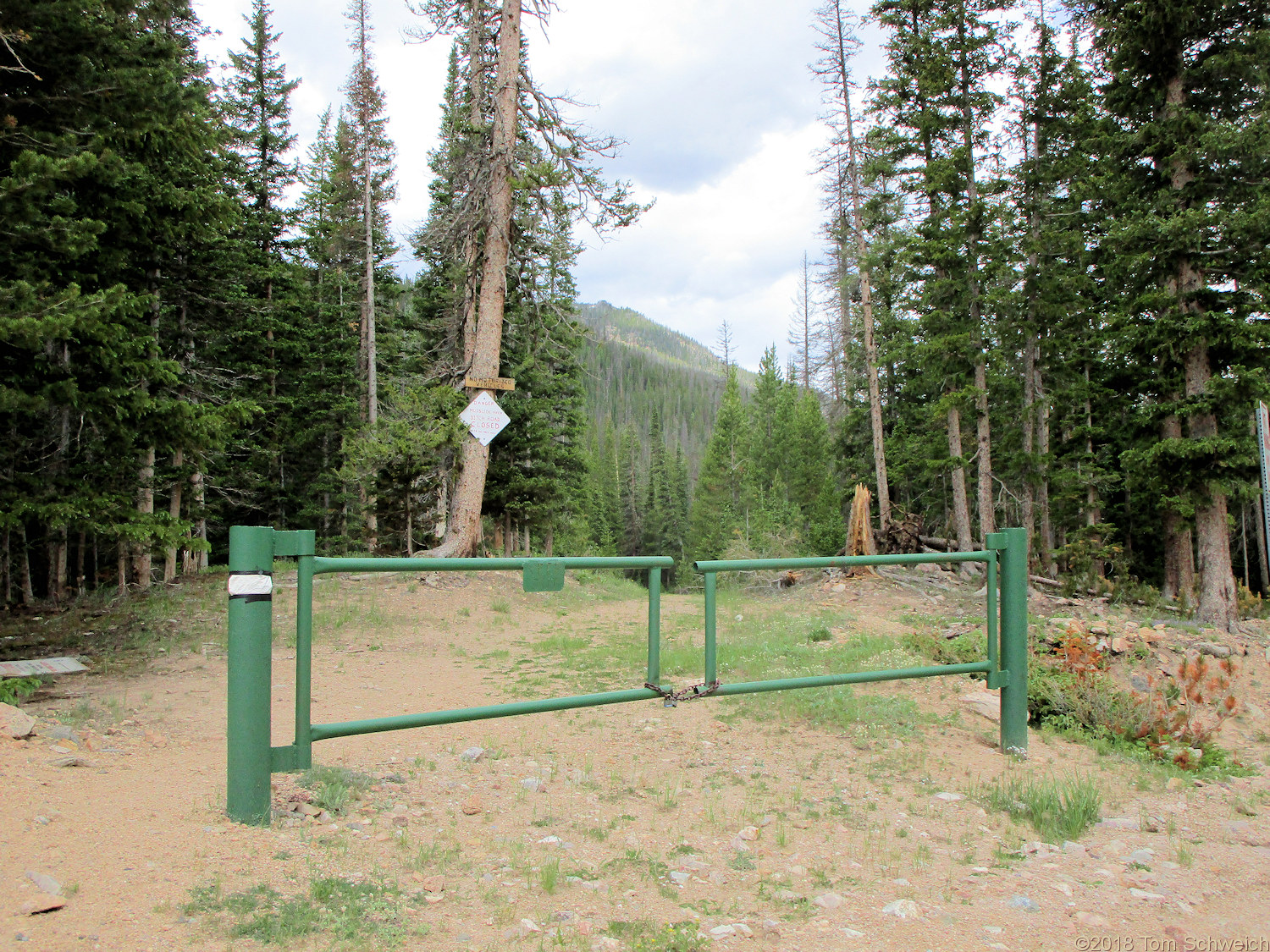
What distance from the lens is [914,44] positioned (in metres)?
18.3

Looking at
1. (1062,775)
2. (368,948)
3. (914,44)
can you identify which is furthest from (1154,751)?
(914,44)

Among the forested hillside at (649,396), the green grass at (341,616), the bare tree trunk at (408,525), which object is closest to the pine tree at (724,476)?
the bare tree trunk at (408,525)

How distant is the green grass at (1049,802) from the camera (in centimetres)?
349

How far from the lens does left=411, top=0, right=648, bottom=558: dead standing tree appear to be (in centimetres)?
1314

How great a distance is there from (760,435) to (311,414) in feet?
115

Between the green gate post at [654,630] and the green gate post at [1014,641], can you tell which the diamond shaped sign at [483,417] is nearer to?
the green gate post at [654,630]

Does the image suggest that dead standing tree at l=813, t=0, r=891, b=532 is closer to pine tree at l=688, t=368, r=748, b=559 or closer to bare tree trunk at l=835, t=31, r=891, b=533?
bare tree trunk at l=835, t=31, r=891, b=533

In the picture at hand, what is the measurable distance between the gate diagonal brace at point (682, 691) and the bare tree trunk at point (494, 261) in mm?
9705

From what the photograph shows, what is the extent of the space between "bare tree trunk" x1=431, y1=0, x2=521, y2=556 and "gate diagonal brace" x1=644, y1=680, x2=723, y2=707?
9.70m

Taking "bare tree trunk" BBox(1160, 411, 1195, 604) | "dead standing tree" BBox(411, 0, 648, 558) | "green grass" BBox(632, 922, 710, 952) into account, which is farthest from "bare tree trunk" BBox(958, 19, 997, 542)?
"green grass" BBox(632, 922, 710, 952)

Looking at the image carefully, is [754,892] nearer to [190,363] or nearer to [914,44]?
[190,363]

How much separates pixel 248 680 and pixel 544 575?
4.39 ft

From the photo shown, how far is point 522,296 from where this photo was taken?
48.5 feet

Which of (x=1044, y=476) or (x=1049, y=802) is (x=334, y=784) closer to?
(x=1049, y=802)
